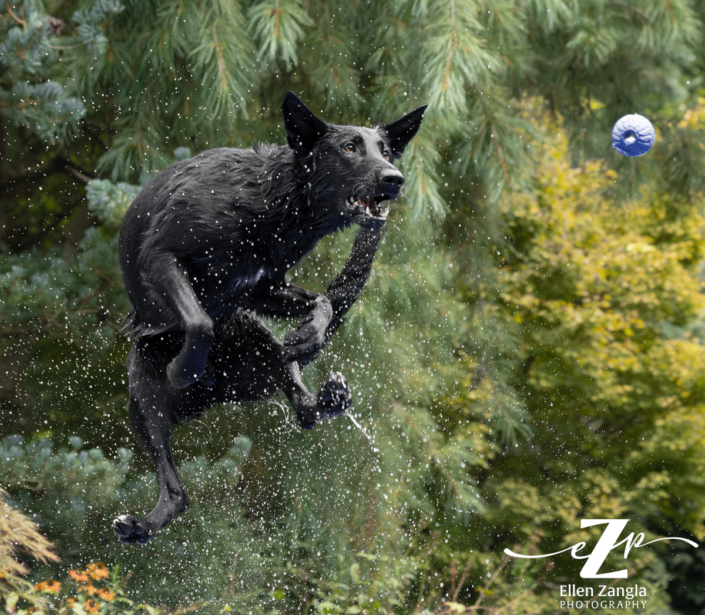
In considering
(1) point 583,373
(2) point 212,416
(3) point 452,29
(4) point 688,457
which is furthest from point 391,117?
(4) point 688,457

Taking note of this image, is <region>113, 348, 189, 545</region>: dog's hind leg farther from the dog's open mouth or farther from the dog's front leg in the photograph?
the dog's open mouth

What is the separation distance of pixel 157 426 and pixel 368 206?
3.68ft

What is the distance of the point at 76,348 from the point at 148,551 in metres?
1.63

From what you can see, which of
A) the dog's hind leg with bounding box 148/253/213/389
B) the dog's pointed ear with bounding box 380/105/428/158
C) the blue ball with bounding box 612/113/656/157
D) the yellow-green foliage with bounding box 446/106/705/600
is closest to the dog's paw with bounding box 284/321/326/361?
the dog's hind leg with bounding box 148/253/213/389

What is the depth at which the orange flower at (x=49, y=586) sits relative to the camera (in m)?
5.57

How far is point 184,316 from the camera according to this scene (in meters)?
2.78

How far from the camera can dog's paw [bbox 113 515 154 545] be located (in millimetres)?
2861

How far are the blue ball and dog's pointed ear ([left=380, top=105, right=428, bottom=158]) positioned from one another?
2.26 meters

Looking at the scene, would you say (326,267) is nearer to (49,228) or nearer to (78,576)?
(78,576)

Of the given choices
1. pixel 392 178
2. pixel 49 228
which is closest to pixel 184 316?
pixel 392 178

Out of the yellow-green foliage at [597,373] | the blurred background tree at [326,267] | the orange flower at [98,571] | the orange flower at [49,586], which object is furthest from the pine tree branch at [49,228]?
the yellow-green foliage at [597,373]

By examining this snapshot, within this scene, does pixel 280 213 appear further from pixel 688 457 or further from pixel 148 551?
pixel 688 457

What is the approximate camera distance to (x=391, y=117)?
20.4ft

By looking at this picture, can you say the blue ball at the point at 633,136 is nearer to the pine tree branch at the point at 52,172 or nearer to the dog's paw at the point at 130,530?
the dog's paw at the point at 130,530
